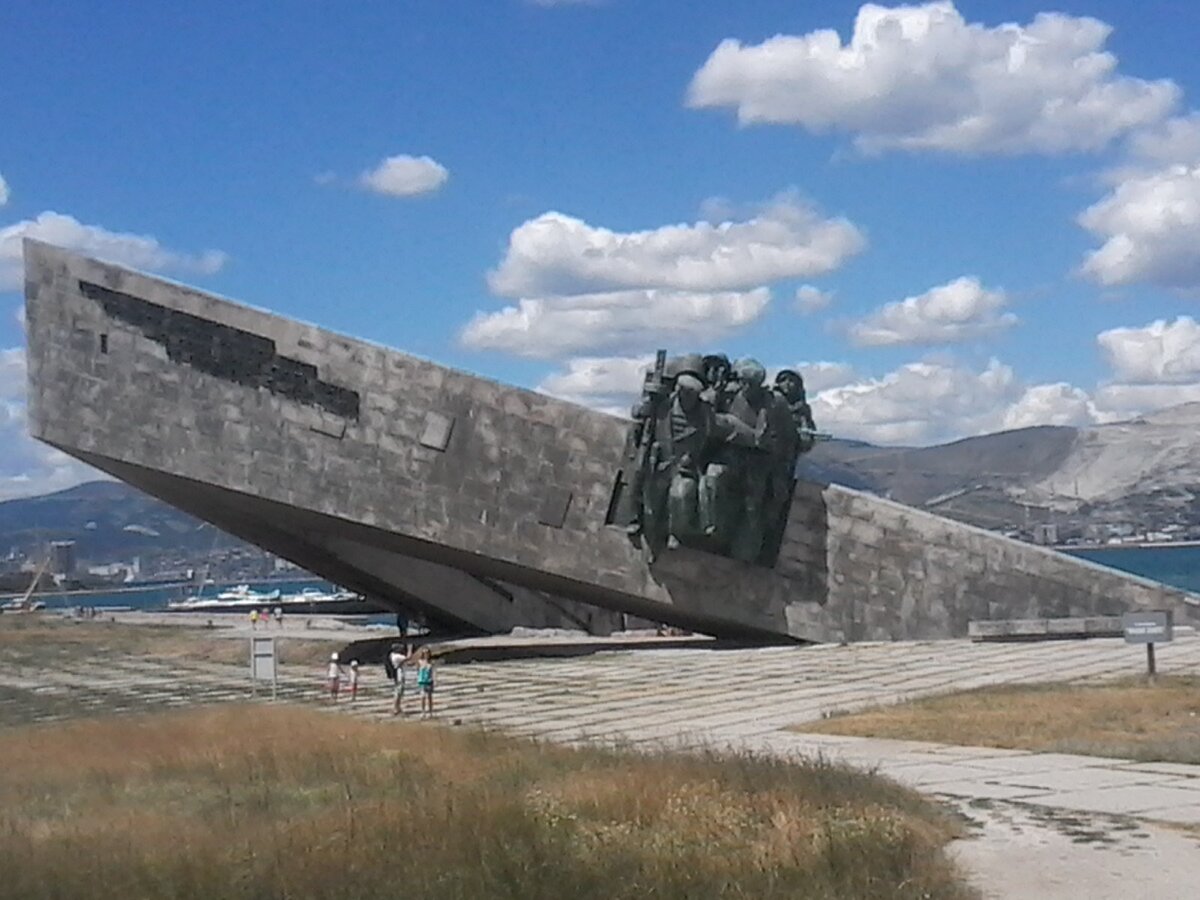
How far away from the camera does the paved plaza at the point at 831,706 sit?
852cm

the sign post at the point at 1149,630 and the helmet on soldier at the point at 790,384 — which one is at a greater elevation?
the helmet on soldier at the point at 790,384

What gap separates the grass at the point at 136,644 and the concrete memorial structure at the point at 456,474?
4715 mm

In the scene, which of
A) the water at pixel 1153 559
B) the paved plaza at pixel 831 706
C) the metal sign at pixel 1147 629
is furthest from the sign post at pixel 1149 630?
the water at pixel 1153 559

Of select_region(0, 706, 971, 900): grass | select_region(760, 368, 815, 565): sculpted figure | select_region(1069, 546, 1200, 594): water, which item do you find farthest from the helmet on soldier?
select_region(1069, 546, 1200, 594): water

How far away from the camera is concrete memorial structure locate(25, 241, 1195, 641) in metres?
24.3

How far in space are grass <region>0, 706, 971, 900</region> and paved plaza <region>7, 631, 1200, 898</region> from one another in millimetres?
677

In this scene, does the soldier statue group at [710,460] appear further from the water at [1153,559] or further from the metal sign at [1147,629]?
the water at [1153,559]

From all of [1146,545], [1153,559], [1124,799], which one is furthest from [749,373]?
[1146,545]

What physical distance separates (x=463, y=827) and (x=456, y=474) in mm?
16830

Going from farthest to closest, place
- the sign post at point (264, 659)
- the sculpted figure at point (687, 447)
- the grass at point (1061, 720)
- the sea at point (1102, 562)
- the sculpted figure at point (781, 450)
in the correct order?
1. the sea at point (1102, 562)
2. the sculpted figure at point (781, 450)
3. the sculpted figure at point (687, 447)
4. the sign post at point (264, 659)
5. the grass at point (1061, 720)

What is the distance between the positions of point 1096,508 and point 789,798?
194 meters

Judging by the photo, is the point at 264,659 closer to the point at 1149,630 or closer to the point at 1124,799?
the point at 1149,630

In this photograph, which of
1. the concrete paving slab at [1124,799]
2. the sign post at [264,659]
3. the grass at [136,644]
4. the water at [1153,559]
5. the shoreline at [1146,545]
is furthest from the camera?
the shoreline at [1146,545]

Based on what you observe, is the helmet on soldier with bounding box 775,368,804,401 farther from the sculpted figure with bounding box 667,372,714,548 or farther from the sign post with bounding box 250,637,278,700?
the sign post with bounding box 250,637,278,700
